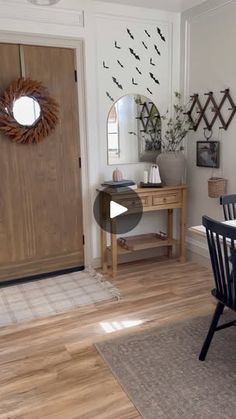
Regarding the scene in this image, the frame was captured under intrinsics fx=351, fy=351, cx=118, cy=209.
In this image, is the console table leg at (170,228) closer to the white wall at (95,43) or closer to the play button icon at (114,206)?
the white wall at (95,43)

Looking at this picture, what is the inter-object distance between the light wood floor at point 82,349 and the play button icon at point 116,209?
64 cm

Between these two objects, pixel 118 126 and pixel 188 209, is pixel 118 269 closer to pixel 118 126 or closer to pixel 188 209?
pixel 188 209

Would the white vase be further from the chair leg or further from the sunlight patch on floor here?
the chair leg

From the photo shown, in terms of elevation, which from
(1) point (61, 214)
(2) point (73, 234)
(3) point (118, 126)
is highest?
(3) point (118, 126)

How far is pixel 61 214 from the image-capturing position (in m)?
3.48

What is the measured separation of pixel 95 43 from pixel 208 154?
1528mm

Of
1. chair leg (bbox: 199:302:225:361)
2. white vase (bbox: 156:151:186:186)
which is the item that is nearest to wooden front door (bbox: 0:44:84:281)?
white vase (bbox: 156:151:186:186)

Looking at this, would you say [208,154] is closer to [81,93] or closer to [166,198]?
[166,198]

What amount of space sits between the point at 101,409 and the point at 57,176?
2.16m

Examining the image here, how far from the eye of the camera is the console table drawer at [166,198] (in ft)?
11.6

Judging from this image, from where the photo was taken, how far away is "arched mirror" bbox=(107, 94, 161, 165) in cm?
358

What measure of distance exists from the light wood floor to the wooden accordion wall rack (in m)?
1.48

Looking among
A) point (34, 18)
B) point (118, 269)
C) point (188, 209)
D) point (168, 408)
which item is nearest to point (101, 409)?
point (168, 408)

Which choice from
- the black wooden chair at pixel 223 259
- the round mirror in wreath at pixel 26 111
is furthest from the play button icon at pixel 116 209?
the black wooden chair at pixel 223 259
